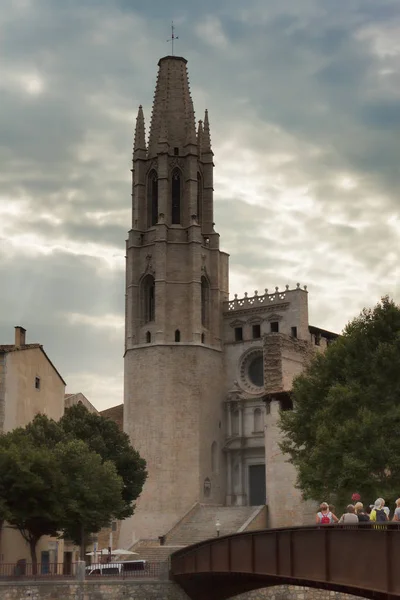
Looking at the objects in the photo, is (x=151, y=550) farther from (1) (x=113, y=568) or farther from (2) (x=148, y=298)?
(2) (x=148, y=298)

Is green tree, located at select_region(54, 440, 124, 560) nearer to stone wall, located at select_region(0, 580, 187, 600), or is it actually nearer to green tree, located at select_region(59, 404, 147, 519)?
green tree, located at select_region(59, 404, 147, 519)

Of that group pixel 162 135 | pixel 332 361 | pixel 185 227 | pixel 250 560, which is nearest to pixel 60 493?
pixel 332 361

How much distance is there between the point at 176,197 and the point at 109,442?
2890cm

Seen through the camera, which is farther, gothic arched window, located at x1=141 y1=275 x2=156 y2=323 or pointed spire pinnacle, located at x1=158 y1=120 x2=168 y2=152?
pointed spire pinnacle, located at x1=158 y1=120 x2=168 y2=152

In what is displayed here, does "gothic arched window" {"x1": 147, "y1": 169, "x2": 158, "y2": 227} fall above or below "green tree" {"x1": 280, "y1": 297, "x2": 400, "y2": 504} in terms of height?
above

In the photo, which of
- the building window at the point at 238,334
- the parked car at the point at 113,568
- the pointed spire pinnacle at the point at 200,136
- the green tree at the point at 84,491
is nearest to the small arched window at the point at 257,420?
the building window at the point at 238,334

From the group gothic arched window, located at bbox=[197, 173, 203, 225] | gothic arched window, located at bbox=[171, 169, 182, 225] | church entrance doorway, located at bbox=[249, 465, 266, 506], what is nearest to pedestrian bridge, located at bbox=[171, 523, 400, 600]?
church entrance doorway, located at bbox=[249, 465, 266, 506]

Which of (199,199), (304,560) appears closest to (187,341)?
(199,199)

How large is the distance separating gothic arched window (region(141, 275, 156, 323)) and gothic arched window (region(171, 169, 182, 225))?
17.3 ft

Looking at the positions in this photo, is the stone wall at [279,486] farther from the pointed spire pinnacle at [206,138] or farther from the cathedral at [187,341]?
the pointed spire pinnacle at [206,138]

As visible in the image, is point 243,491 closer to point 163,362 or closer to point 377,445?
point 163,362

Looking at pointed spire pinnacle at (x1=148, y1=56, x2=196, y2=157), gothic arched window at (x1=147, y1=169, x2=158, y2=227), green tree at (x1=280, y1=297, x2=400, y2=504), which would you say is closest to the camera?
green tree at (x1=280, y1=297, x2=400, y2=504)

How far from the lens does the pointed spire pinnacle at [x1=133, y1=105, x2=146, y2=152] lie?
86812mm

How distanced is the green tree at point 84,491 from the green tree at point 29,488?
2.74 feet
